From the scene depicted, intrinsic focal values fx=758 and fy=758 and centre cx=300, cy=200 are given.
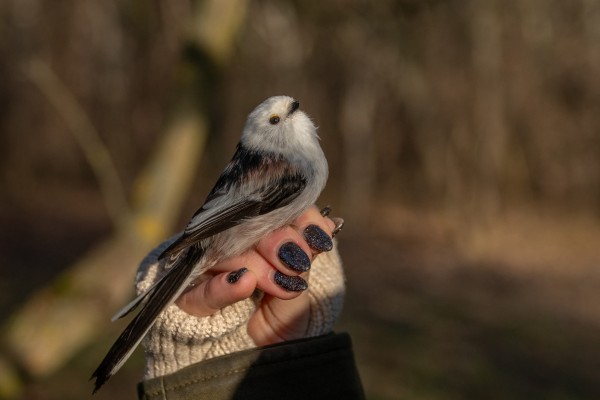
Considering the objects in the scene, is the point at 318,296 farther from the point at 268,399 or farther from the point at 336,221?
the point at 268,399

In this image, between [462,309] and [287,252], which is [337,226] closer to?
[287,252]

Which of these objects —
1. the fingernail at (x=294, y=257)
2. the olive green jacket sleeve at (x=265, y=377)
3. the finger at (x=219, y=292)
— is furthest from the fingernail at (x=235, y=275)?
the olive green jacket sleeve at (x=265, y=377)

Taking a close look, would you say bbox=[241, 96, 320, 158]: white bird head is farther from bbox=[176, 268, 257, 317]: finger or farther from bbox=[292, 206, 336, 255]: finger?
bbox=[176, 268, 257, 317]: finger

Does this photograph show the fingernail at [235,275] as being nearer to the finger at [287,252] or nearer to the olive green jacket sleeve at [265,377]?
the finger at [287,252]

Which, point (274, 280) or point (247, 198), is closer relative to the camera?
point (274, 280)

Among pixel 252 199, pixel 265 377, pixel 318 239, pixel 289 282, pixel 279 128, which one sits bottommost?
pixel 265 377

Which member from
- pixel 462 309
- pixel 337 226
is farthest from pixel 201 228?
pixel 462 309

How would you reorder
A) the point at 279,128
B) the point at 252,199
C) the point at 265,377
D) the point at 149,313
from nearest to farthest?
the point at 149,313 < the point at 265,377 < the point at 252,199 < the point at 279,128
